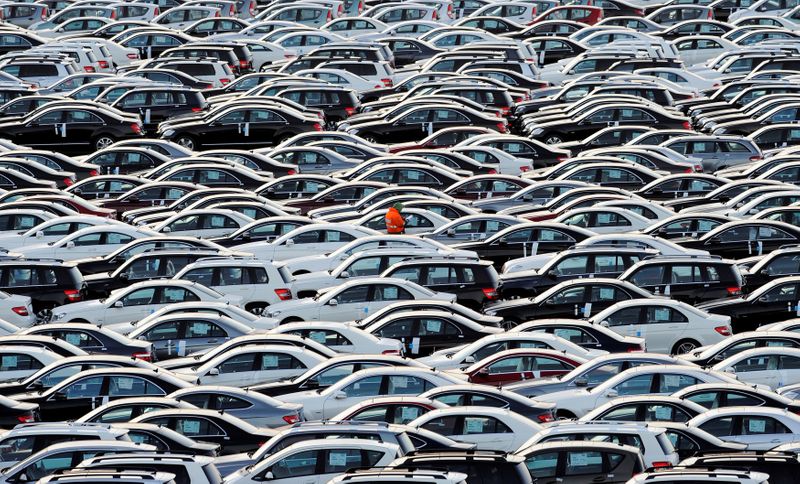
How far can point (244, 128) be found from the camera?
143 feet

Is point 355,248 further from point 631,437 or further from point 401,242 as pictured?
point 631,437

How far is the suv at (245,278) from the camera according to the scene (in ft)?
104

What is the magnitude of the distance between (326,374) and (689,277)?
8039 millimetres

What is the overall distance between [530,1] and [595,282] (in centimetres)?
2906

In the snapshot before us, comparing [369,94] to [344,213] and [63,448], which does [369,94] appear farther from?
[63,448]

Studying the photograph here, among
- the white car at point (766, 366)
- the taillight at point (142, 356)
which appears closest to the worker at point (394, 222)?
the taillight at point (142, 356)

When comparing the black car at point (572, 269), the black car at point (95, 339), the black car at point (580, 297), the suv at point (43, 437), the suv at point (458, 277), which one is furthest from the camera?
the black car at point (572, 269)

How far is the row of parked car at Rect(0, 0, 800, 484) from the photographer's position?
73.6 ft

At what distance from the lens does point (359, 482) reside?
63.1 ft

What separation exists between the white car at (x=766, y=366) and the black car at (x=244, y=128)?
1897cm

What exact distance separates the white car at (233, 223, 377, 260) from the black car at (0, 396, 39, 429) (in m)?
9.91

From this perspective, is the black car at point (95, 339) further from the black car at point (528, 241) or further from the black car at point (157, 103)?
the black car at point (157, 103)

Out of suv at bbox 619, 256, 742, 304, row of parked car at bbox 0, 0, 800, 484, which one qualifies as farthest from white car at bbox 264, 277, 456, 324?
suv at bbox 619, 256, 742, 304

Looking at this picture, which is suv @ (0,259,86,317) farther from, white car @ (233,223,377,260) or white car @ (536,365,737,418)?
white car @ (536,365,737,418)
